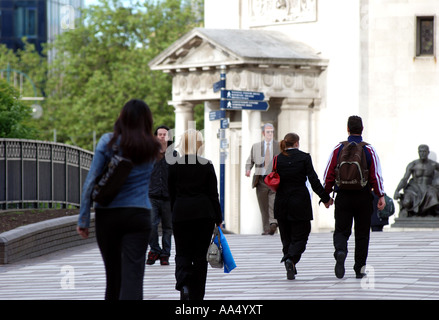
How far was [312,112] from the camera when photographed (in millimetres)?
33312

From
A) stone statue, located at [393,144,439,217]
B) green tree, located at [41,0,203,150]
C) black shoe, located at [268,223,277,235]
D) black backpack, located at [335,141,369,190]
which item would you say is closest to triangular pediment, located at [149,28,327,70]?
stone statue, located at [393,144,439,217]

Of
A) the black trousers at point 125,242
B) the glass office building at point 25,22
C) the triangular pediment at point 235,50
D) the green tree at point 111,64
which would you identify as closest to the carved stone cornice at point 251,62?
the triangular pediment at point 235,50

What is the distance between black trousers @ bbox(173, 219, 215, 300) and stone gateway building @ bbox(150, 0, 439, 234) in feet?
64.6

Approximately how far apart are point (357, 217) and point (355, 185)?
417mm

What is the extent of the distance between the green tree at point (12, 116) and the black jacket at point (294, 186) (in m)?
16.0

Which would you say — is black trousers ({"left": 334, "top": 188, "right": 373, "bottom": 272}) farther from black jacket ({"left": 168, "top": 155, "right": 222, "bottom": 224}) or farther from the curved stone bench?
the curved stone bench

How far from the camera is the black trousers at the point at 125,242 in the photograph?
30.8 feet

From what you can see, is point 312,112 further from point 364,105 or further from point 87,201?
point 87,201

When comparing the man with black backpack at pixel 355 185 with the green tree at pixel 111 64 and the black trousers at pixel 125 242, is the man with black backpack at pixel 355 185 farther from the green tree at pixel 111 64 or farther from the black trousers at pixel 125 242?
the green tree at pixel 111 64

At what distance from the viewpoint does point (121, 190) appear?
9430 mm

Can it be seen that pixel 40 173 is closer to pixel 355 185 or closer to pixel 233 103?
pixel 233 103
